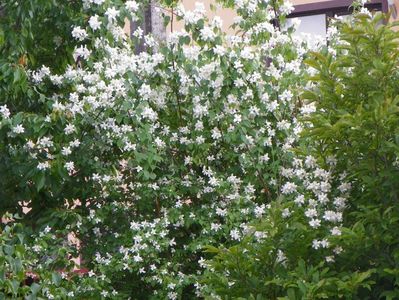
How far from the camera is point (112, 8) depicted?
6.59 meters

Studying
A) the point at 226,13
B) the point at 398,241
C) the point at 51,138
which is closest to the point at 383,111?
the point at 398,241

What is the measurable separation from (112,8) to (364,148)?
2.62m

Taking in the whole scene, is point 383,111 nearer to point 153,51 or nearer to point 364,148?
point 364,148

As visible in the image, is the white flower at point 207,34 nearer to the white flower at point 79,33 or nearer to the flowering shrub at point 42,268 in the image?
the white flower at point 79,33

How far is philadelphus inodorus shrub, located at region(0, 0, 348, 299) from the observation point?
21.2 feet

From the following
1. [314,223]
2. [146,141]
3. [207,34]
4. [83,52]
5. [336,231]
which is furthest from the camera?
[83,52]

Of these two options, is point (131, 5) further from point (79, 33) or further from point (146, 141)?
point (146, 141)

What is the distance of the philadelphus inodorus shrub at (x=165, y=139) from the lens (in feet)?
21.2

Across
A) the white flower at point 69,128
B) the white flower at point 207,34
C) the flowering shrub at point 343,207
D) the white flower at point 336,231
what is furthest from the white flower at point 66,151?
the white flower at point 336,231

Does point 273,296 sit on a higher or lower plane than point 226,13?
lower

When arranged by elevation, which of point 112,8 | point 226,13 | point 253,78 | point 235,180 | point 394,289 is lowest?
point 394,289

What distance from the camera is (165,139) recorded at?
6.80 m

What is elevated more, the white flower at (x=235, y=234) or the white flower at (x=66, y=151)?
the white flower at (x=66, y=151)

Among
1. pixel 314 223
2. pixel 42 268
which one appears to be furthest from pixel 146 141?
pixel 314 223
